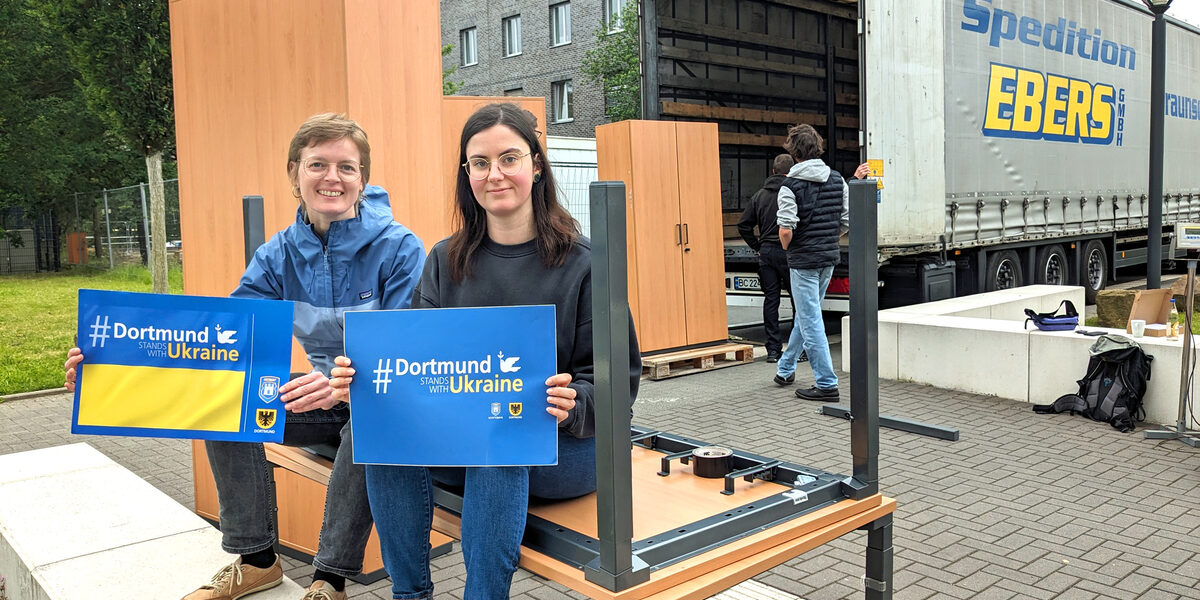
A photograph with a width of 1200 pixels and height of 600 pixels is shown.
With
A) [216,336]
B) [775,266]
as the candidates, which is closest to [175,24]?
[216,336]

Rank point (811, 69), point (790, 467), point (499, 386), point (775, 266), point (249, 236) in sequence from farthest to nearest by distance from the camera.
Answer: point (811, 69) < point (775, 266) < point (249, 236) < point (790, 467) < point (499, 386)

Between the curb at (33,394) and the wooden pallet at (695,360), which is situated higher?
the wooden pallet at (695,360)

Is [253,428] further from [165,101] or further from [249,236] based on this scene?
[165,101]

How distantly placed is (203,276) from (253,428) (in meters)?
2.03

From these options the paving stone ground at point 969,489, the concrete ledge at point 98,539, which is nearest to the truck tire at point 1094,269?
the paving stone ground at point 969,489

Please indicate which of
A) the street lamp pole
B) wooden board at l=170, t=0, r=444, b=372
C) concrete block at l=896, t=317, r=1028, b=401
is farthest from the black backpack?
wooden board at l=170, t=0, r=444, b=372

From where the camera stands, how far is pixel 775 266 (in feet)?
29.2

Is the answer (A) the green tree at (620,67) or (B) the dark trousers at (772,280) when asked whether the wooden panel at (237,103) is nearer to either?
(B) the dark trousers at (772,280)

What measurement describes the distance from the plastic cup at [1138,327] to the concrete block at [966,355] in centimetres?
71

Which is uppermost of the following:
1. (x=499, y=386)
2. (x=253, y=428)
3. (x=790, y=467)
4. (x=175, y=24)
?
(x=175, y=24)

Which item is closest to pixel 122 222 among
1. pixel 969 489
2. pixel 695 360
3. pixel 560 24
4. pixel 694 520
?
pixel 695 360

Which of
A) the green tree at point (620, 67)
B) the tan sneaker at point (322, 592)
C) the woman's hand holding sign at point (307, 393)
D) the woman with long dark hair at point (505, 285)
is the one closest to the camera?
the woman with long dark hair at point (505, 285)

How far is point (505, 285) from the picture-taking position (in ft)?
8.78

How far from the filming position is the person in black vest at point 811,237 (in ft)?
24.3
